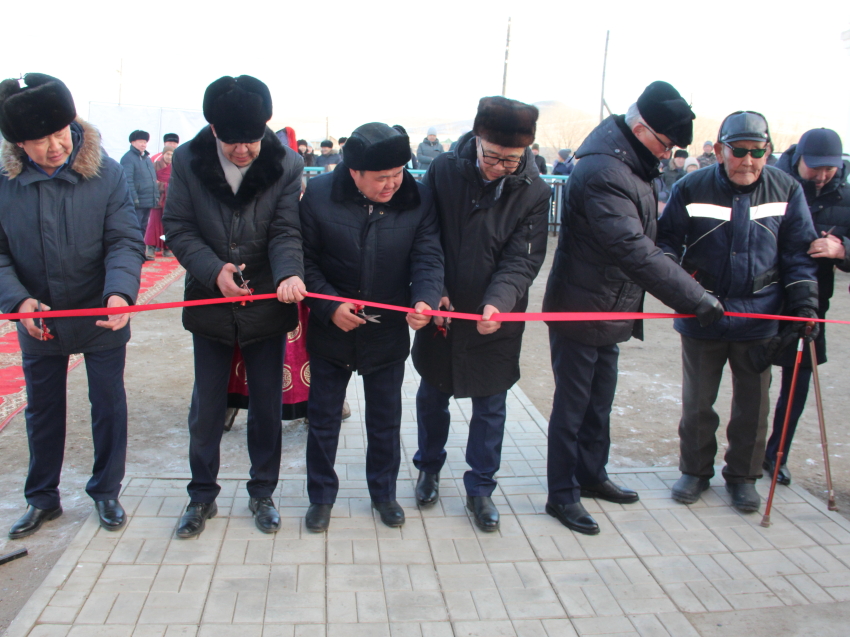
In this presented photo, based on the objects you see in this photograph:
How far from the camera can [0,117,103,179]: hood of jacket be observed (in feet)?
10.1

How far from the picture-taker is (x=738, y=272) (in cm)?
365

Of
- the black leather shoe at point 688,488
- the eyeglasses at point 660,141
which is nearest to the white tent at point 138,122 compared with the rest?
the eyeglasses at point 660,141

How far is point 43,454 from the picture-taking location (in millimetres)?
3361

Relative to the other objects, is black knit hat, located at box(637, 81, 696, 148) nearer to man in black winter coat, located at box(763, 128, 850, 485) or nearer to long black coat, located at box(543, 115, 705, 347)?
long black coat, located at box(543, 115, 705, 347)

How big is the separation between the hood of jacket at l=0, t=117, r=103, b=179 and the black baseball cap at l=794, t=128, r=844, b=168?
12.4 ft

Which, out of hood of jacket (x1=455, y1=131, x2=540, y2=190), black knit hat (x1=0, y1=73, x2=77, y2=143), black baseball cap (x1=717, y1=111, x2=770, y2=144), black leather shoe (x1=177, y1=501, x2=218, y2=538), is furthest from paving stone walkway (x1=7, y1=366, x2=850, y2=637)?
black baseball cap (x1=717, y1=111, x2=770, y2=144)

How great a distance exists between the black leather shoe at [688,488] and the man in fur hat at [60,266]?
9.38ft

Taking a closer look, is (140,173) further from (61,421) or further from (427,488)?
(427,488)

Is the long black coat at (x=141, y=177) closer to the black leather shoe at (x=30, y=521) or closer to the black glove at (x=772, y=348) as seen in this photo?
the black leather shoe at (x=30, y=521)

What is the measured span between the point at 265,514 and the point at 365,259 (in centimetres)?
132

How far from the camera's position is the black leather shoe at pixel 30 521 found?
328 cm

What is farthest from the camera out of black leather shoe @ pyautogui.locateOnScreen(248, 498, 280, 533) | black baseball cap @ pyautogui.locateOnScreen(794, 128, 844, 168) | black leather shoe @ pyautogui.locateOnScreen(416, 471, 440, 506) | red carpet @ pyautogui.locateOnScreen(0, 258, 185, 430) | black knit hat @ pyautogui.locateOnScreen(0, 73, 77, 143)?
red carpet @ pyautogui.locateOnScreen(0, 258, 185, 430)

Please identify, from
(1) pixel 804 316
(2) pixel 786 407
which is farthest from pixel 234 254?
(2) pixel 786 407

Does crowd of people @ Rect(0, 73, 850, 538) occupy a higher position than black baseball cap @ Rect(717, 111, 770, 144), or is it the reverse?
black baseball cap @ Rect(717, 111, 770, 144)
